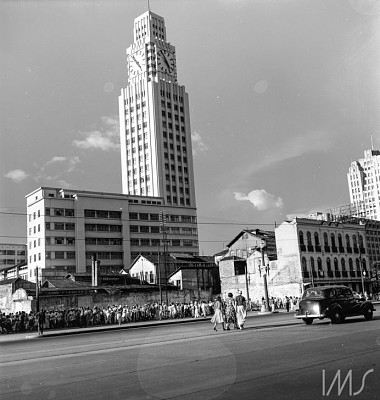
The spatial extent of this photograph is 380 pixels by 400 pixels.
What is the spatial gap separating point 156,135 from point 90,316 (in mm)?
94361

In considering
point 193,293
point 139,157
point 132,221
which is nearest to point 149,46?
point 139,157

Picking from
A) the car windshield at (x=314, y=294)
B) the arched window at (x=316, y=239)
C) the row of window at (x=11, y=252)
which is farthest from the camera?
the row of window at (x=11, y=252)

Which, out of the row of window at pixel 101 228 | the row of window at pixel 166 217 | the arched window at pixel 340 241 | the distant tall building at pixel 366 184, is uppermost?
the distant tall building at pixel 366 184

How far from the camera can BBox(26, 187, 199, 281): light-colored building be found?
92000 millimetres

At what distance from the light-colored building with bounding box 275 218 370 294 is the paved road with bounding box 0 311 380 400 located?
47486 mm

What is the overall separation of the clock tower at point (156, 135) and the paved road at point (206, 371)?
363 ft

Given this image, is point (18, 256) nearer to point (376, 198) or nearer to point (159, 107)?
point (159, 107)

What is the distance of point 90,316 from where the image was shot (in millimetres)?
37125

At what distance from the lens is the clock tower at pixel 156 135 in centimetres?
12781

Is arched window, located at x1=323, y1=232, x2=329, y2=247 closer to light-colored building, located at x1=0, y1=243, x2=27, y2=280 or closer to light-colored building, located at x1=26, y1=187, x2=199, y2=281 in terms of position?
light-colored building, located at x1=26, y1=187, x2=199, y2=281

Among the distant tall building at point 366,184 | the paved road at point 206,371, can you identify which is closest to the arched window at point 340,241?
the paved road at point 206,371

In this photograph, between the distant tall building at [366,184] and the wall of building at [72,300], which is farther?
the distant tall building at [366,184]

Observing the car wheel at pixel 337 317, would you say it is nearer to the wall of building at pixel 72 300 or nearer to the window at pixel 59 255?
the wall of building at pixel 72 300

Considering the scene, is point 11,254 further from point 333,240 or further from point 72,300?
point 72,300
